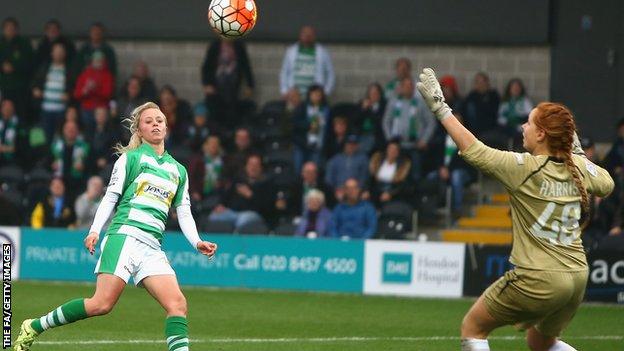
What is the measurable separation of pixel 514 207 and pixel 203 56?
15899 millimetres

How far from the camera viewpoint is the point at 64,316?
8.98 meters

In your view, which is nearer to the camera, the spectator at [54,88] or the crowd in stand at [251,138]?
the crowd in stand at [251,138]

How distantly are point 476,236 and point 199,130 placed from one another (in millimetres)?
4649

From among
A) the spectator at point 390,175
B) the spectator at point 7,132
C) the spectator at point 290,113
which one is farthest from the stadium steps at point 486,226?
the spectator at point 7,132

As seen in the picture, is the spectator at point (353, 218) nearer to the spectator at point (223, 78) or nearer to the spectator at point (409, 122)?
the spectator at point (409, 122)

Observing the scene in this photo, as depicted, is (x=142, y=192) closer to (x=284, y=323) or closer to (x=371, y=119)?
(x=284, y=323)

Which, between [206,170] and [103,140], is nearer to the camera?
[206,170]

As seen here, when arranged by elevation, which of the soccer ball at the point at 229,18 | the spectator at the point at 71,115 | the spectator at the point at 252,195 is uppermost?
the soccer ball at the point at 229,18

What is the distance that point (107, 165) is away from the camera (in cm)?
2053

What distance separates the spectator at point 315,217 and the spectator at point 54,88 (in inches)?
194

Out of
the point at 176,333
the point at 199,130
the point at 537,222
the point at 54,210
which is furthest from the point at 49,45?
the point at 537,222

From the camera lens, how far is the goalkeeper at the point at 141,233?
8680 mm

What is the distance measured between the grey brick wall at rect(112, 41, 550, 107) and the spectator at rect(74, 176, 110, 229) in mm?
3987

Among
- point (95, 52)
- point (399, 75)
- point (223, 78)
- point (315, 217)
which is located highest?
point (95, 52)
